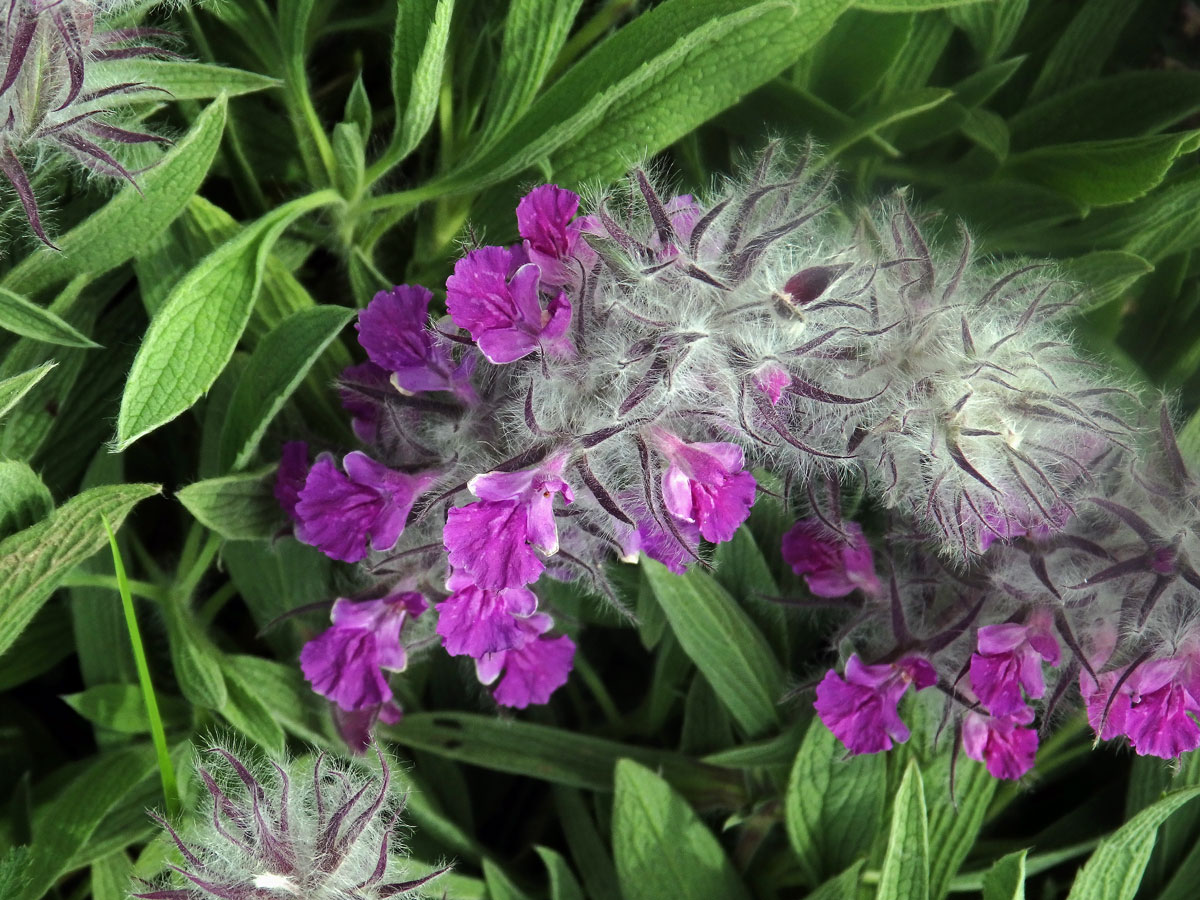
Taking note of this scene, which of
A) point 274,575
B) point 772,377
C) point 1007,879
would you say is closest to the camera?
point 772,377

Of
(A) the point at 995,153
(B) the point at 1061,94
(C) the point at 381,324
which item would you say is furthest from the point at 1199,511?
(C) the point at 381,324

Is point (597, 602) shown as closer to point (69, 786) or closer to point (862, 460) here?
point (862, 460)

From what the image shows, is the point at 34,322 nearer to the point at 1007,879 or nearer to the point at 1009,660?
the point at 1009,660

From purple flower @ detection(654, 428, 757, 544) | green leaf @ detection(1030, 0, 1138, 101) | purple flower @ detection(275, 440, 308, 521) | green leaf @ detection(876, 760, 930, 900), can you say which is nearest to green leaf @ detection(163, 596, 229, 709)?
purple flower @ detection(275, 440, 308, 521)

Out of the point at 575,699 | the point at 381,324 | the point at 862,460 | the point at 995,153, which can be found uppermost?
the point at 381,324

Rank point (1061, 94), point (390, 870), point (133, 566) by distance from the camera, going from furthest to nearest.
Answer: point (1061, 94) < point (133, 566) < point (390, 870)

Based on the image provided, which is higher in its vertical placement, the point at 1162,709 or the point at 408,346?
the point at 408,346

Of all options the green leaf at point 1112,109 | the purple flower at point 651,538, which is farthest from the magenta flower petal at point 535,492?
the green leaf at point 1112,109

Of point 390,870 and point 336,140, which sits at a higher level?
point 336,140

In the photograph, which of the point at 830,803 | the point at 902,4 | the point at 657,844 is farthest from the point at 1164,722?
the point at 902,4
